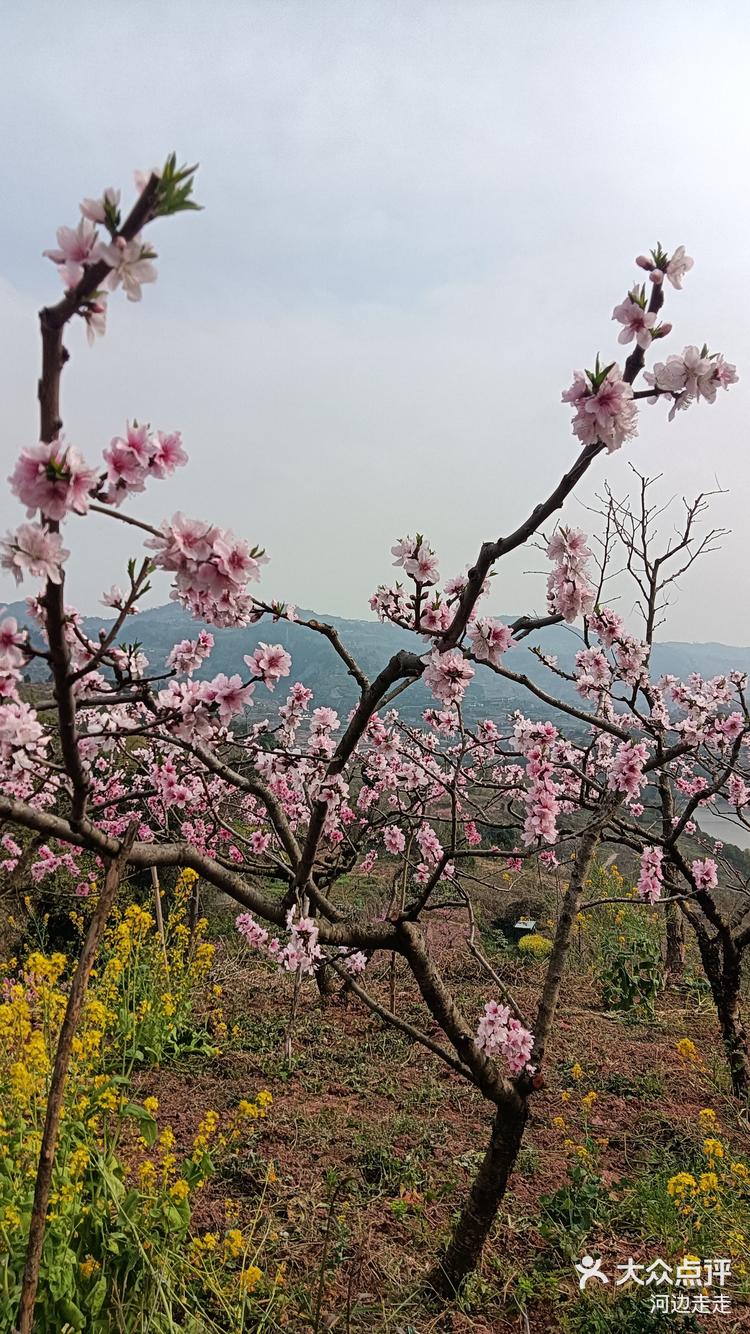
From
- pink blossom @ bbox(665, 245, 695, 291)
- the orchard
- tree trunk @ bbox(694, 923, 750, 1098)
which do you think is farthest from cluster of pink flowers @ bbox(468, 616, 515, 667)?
tree trunk @ bbox(694, 923, 750, 1098)

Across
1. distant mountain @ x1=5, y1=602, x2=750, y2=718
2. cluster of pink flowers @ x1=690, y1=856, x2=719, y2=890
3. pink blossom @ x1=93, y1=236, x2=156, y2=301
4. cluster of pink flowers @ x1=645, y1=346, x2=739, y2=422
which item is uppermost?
distant mountain @ x1=5, y1=602, x2=750, y2=718

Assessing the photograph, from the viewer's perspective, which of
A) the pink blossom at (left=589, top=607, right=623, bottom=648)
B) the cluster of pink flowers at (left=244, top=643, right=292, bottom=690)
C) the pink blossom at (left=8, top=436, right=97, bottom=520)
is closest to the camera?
the pink blossom at (left=8, top=436, right=97, bottom=520)

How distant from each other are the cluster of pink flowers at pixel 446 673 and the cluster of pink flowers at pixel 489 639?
0.07 meters

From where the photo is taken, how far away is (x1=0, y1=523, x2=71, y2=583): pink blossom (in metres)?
1.25

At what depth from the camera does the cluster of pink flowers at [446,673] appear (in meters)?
2.16

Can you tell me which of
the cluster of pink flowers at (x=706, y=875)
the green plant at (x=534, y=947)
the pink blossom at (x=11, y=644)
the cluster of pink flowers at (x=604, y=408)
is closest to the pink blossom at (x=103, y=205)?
the pink blossom at (x=11, y=644)

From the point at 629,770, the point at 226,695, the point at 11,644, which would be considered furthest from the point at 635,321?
the point at 629,770

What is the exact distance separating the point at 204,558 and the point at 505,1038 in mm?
2041

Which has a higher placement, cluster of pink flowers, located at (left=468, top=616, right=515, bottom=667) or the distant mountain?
A: the distant mountain

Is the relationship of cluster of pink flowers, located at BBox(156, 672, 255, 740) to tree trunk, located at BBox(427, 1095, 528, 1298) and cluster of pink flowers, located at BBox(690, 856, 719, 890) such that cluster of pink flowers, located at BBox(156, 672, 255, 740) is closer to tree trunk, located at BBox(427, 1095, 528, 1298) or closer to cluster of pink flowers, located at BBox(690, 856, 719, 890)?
tree trunk, located at BBox(427, 1095, 528, 1298)

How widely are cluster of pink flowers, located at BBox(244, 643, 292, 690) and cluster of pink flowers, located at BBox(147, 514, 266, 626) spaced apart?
1128 millimetres

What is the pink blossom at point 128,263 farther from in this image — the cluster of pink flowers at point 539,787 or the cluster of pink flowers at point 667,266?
the cluster of pink flowers at point 539,787

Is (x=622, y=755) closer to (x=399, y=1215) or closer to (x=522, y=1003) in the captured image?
(x=399, y=1215)

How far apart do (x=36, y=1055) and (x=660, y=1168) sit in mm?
3054
